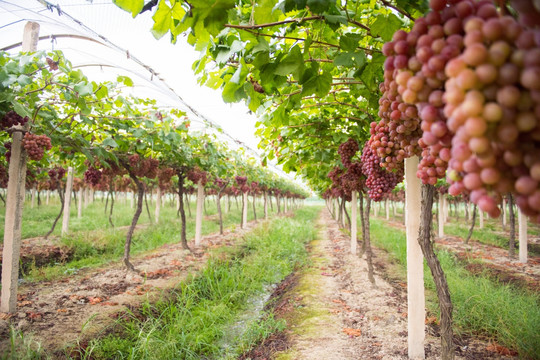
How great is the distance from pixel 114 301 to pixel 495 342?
556cm

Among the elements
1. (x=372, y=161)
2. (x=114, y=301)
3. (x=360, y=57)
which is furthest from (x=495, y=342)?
(x=114, y=301)

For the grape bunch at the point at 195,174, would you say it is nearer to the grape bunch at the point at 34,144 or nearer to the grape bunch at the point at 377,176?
the grape bunch at the point at 34,144

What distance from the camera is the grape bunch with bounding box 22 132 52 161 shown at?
11.0 ft

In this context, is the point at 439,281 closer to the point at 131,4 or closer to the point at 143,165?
the point at 131,4

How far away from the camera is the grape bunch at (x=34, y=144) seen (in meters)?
3.34

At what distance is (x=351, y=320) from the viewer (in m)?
4.16

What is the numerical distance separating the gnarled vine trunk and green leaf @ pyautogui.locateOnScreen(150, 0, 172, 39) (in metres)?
2.31

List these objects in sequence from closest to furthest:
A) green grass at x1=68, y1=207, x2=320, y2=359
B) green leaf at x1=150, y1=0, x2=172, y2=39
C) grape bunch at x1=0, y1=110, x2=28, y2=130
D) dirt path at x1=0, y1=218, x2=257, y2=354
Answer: green leaf at x1=150, y1=0, x2=172, y2=39 < grape bunch at x1=0, y1=110, x2=28, y2=130 < green grass at x1=68, y1=207, x2=320, y2=359 < dirt path at x1=0, y1=218, x2=257, y2=354

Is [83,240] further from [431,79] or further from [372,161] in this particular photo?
→ [431,79]

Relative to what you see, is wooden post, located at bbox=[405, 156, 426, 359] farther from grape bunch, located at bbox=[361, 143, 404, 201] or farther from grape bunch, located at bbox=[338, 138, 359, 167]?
grape bunch, located at bbox=[338, 138, 359, 167]

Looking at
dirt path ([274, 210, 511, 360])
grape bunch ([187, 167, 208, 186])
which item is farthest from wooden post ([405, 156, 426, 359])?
grape bunch ([187, 167, 208, 186])

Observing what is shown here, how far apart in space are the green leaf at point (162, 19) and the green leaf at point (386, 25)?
1.11m

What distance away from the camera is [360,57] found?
172 centimetres

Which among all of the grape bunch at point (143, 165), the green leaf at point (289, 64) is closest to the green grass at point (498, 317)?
the green leaf at point (289, 64)
